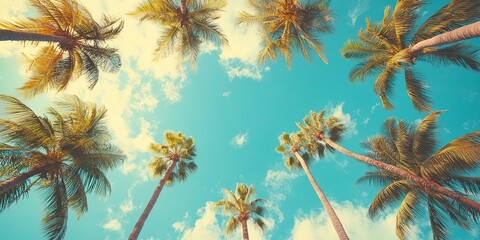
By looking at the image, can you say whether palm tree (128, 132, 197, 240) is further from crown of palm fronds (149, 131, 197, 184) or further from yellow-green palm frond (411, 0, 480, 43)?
yellow-green palm frond (411, 0, 480, 43)

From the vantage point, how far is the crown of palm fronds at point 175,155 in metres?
18.5

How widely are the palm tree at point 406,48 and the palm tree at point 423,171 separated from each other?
1548 millimetres

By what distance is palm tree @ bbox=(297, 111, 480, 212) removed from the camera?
29.9ft

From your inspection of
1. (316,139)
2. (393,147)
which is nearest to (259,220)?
(316,139)

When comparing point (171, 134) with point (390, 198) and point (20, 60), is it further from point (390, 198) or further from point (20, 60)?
point (390, 198)

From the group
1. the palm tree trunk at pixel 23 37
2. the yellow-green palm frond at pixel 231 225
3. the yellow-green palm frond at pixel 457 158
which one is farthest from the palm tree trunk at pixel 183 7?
the yellow-green palm frond at pixel 231 225

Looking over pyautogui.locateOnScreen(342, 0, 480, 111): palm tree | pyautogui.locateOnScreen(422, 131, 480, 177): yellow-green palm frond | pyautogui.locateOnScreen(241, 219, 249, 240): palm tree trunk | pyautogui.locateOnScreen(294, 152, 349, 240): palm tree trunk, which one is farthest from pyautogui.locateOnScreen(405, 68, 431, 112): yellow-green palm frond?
pyautogui.locateOnScreen(241, 219, 249, 240): palm tree trunk

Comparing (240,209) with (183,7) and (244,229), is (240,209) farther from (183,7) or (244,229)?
(183,7)

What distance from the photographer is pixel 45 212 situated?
1028 cm

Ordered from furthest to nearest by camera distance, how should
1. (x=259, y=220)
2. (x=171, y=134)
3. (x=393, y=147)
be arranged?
(x=259, y=220), (x=171, y=134), (x=393, y=147)

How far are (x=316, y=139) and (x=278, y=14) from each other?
36.8 ft

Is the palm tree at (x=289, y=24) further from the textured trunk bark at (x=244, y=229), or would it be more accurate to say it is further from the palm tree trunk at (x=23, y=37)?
the textured trunk bark at (x=244, y=229)

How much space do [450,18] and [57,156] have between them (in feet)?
61.6

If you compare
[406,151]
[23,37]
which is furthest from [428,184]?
[23,37]
